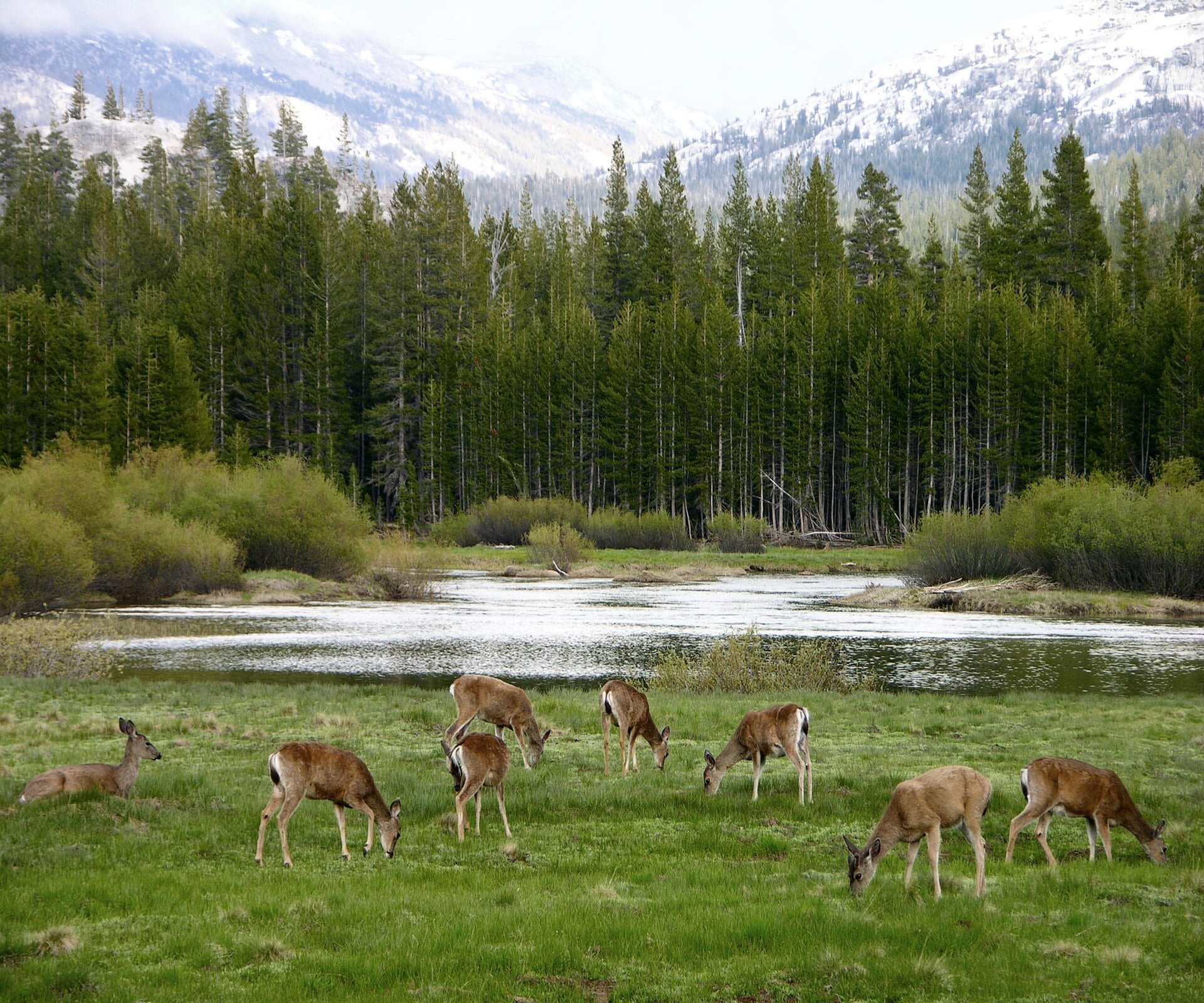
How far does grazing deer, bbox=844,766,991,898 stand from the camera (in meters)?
8.93

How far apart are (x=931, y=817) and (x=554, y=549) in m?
56.5

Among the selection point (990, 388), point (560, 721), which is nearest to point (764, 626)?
point (560, 721)

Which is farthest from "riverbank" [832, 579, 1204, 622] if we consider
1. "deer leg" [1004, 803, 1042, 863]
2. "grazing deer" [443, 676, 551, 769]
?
"deer leg" [1004, 803, 1042, 863]

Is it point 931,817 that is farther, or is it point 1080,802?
point 1080,802

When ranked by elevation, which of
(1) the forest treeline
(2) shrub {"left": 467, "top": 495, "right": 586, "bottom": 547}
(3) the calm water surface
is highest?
(1) the forest treeline

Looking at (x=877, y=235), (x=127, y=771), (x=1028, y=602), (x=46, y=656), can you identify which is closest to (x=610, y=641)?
(x=46, y=656)

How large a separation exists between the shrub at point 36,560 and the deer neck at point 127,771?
23.9 meters

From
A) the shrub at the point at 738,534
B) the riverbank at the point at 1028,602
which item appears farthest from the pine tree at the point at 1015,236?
the riverbank at the point at 1028,602

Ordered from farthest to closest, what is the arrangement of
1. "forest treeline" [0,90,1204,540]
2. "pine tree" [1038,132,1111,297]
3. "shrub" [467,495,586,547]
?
"pine tree" [1038,132,1111,297] < "shrub" [467,495,586,547] < "forest treeline" [0,90,1204,540]

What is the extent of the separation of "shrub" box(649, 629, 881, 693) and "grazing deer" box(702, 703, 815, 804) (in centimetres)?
1177

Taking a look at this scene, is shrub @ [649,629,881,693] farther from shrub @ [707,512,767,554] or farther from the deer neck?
shrub @ [707,512,767,554]

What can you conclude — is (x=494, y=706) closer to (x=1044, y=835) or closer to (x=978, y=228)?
(x=1044, y=835)

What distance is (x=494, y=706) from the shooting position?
45.3 ft

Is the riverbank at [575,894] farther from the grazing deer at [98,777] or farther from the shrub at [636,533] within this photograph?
the shrub at [636,533]
